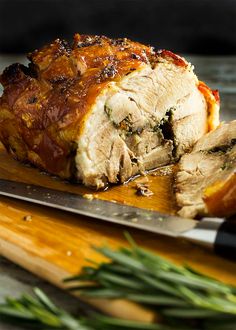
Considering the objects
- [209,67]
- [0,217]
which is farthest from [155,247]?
[209,67]

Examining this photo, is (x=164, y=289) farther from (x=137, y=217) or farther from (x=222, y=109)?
(x=222, y=109)

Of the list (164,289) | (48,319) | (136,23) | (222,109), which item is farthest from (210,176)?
(136,23)

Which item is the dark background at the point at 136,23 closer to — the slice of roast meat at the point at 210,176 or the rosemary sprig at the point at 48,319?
the slice of roast meat at the point at 210,176

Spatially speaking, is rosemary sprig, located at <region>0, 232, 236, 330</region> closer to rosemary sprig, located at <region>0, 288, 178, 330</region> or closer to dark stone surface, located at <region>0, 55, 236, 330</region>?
rosemary sprig, located at <region>0, 288, 178, 330</region>

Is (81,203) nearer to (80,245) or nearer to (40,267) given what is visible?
(80,245)

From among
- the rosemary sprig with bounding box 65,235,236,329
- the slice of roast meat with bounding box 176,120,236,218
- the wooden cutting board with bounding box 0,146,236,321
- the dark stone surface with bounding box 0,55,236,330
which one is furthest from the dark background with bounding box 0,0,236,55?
the rosemary sprig with bounding box 65,235,236,329

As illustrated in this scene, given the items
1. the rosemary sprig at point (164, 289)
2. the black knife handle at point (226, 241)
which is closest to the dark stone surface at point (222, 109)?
the rosemary sprig at point (164, 289)
